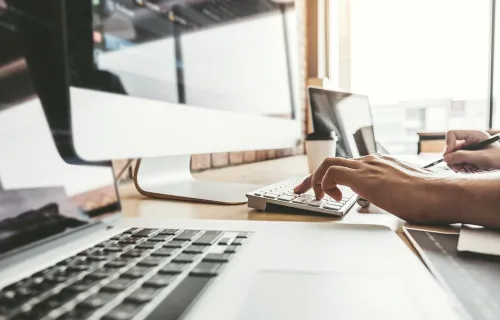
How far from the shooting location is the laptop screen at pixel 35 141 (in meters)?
0.32

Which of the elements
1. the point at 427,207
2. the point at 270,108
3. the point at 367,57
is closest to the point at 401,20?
the point at 367,57

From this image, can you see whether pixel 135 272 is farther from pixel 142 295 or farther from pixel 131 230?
pixel 131 230

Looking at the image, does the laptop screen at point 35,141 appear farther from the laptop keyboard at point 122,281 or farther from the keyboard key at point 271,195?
the keyboard key at point 271,195

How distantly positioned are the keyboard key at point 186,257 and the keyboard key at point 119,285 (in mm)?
46

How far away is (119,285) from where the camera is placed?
21cm

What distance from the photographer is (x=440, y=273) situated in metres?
0.28

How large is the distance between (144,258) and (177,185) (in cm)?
47

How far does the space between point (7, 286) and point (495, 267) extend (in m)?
0.34

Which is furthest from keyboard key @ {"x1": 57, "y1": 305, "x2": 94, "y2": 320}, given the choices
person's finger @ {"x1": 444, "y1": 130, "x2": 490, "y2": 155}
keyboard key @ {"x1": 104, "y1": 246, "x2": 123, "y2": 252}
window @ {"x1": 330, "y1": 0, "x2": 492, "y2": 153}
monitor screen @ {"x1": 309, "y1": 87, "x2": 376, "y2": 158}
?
window @ {"x1": 330, "y1": 0, "x2": 492, "y2": 153}

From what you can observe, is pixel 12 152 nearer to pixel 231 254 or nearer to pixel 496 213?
pixel 231 254

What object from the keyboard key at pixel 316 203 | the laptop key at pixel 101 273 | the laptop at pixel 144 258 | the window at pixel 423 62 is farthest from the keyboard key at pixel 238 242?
the window at pixel 423 62

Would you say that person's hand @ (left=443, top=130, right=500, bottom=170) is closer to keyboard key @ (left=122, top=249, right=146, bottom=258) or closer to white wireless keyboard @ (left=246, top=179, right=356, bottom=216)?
white wireless keyboard @ (left=246, top=179, right=356, bottom=216)

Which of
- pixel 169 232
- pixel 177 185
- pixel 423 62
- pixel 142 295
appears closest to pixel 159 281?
pixel 142 295

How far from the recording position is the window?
127 inches
